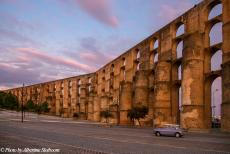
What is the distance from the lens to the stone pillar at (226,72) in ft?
108

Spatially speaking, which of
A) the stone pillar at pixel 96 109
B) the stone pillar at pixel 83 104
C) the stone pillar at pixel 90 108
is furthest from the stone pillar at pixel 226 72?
the stone pillar at pixel 83 104

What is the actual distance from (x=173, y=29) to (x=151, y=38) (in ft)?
22.4

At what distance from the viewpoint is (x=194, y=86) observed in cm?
3919

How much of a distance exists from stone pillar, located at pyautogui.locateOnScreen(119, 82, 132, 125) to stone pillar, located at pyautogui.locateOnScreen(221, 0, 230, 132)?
83.8ft

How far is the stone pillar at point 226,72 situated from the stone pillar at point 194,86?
423cm

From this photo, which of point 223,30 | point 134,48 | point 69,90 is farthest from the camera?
point 69,90

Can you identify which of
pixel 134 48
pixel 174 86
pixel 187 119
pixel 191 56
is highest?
pixel 134 48

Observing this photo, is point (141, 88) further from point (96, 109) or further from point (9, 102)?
point (9, 102)

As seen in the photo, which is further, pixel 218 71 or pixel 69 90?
pixel 69 90

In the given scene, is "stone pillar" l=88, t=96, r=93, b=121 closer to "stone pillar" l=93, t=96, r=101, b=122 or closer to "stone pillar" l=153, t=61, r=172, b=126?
"stone pillar" l=93, t=96, r=101, b=122

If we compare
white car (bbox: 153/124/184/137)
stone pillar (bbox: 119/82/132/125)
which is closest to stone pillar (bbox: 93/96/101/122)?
stone pillar (bbox: 119/82/132/125)

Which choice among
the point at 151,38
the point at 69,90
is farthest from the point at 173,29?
the point at 69,90

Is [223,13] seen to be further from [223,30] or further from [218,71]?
[218,71]

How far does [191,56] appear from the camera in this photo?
39.5 meters
